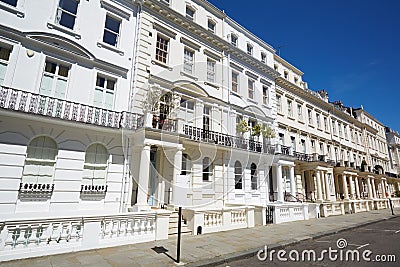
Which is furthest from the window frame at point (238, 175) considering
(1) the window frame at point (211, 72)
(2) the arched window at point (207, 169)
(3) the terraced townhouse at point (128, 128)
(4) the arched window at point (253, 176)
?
(1) the window frame at point (211, 72)

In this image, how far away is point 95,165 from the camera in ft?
31.4

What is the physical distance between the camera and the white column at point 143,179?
903cm

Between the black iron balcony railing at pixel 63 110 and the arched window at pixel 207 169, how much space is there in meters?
4.78

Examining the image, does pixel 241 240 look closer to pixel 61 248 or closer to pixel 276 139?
pixel 61 248

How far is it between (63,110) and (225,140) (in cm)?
876

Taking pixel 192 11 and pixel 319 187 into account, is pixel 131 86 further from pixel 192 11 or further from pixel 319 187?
pixel 319 187

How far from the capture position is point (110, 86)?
10.8 meters

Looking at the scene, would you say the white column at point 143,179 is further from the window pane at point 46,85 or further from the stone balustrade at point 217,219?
the window pane at point 46,85

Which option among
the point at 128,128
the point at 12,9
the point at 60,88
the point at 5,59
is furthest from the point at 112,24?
the point at 128,128

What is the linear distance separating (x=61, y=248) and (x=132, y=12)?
1120 cm

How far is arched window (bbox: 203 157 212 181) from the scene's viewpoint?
13.0 metres

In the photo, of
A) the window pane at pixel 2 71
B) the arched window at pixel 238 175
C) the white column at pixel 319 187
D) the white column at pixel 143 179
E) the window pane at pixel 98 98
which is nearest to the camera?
the window pane at pixel 2 71

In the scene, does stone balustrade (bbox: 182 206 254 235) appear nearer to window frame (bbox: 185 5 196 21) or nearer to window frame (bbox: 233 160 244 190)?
window frame (bbox: 233 160 244 190)

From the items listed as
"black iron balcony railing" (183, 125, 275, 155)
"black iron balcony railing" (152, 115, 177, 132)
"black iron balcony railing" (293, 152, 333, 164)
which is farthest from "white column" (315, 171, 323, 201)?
"black iron balcony railing" (152, 115, 177, 132)
